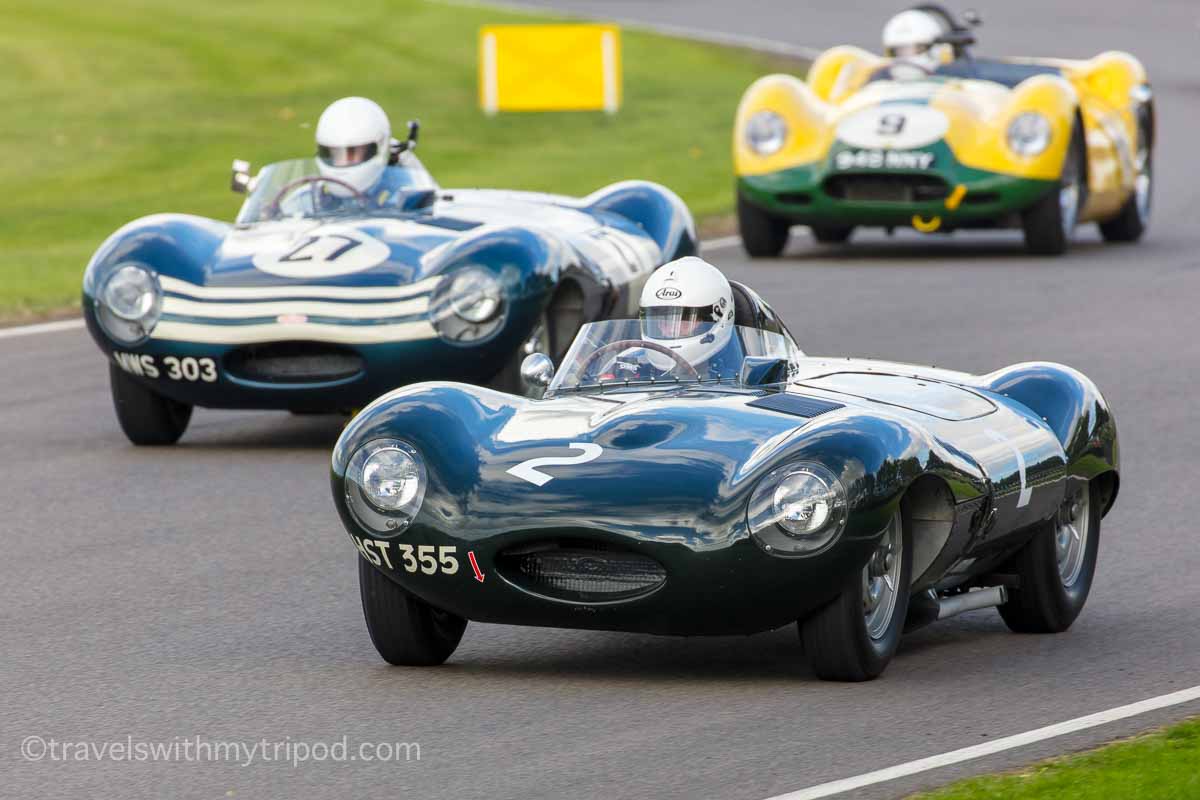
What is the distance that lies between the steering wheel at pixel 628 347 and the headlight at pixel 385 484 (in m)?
0.92

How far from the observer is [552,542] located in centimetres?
657

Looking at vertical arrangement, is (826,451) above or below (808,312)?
above

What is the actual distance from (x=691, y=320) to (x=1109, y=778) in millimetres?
2397

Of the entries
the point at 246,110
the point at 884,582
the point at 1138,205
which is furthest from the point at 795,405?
the point at 246,110

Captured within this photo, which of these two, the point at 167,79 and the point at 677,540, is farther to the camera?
the point at 167,79

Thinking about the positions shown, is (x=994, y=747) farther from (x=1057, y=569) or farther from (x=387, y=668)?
(x=387, y=668)

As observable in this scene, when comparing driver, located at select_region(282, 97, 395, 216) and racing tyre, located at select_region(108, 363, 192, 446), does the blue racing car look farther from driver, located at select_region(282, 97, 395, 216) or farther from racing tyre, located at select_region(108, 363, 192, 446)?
driver, located at select_region(282, 97, 395, 216)

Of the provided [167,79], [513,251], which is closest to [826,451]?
[513,251]

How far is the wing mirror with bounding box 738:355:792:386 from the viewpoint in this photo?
24.8 ft

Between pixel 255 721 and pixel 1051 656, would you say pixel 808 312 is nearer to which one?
pixel 1051 656

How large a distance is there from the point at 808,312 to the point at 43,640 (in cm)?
850

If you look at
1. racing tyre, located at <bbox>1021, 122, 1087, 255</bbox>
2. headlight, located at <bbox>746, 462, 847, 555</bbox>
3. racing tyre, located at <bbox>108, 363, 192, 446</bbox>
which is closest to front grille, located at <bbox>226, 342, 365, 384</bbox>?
racing tyre, located at <bbox>108, 363, 192, 446</bbox>

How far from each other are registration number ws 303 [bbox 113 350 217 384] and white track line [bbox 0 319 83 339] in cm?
413

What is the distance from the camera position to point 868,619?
265 inches
